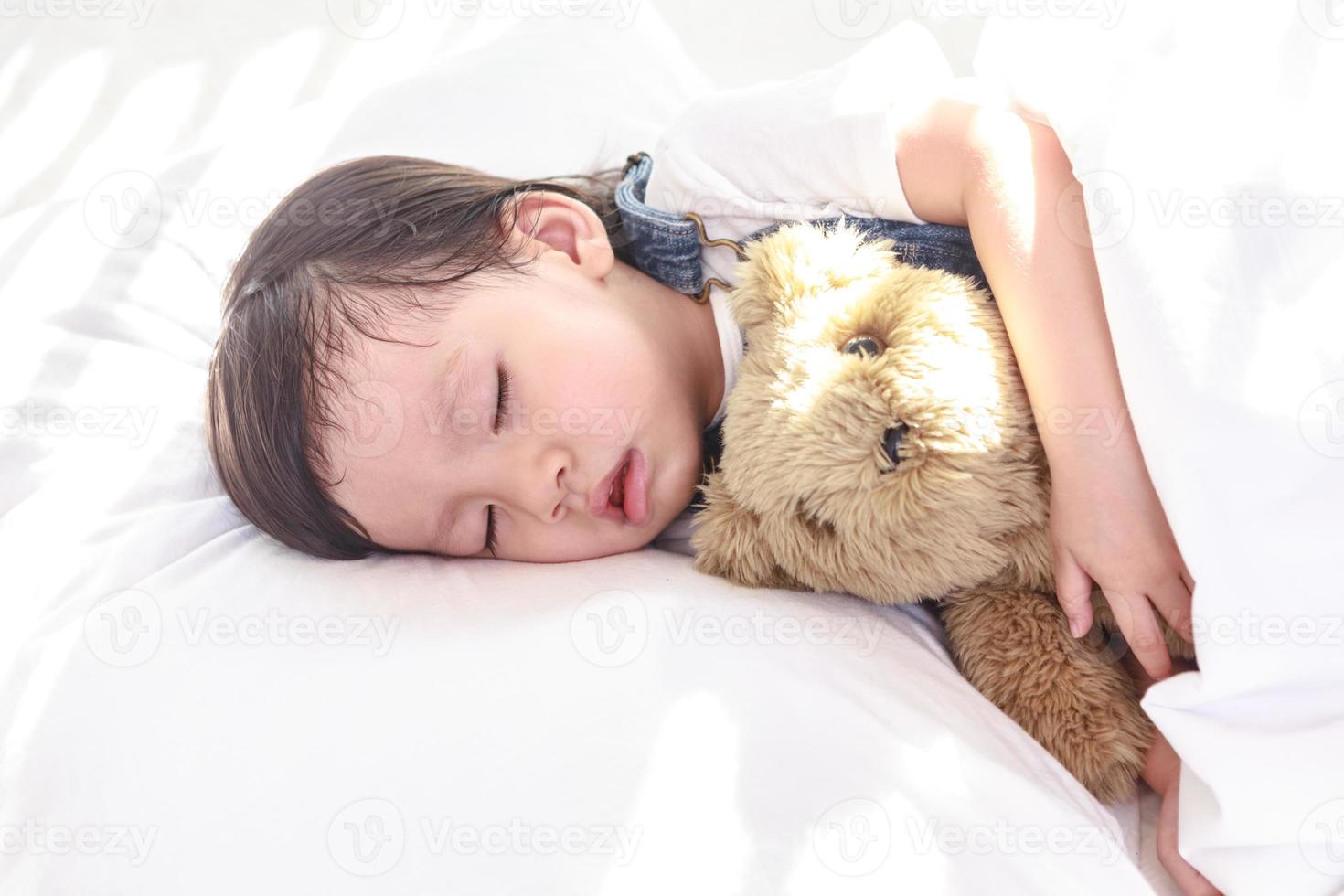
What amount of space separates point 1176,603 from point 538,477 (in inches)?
19.9

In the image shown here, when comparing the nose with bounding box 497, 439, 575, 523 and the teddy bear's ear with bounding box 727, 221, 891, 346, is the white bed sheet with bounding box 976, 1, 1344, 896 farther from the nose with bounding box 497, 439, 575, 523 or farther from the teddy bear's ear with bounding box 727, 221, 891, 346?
the nose with bounding box 497, 439, 575, 523

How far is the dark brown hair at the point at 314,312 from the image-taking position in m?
0.90

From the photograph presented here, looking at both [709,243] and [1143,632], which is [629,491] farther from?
[1143,632]

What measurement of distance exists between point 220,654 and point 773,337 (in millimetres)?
484

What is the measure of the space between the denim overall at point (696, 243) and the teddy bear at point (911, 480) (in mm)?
122

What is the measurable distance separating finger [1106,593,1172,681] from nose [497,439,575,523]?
1.47 ft

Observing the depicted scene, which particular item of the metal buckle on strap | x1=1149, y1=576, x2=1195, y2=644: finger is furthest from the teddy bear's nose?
the metal buckle on strap

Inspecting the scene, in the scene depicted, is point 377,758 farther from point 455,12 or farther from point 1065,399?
point 455,12

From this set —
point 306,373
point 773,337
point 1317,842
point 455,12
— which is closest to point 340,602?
point 306,373

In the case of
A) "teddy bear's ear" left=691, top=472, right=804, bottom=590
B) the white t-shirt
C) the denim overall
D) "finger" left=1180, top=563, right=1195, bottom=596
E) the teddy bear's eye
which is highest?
the white t-shirt

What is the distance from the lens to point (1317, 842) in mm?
630

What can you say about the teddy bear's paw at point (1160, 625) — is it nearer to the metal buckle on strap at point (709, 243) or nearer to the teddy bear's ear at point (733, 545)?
the teddy bear's ear at point (733, 545)

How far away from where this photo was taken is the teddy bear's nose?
0.70 metres

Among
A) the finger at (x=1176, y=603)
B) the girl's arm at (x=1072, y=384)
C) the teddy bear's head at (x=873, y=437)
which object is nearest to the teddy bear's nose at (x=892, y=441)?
the teddy bear's head at (x=873, y=437)
